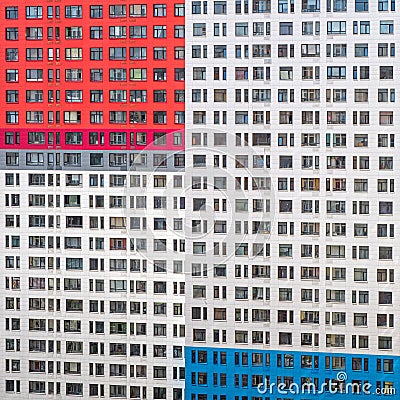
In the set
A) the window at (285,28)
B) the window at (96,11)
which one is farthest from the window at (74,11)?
the window at (285,28)

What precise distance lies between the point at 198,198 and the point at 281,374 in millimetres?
1913

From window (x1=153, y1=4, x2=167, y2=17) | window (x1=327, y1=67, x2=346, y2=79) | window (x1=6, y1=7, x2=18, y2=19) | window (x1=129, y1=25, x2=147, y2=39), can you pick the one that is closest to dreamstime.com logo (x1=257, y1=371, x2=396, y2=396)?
window (x1=327, y1=67, x2=346, y2=79)

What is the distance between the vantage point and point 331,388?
7879 mm

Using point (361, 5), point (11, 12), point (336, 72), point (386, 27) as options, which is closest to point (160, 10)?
point (11, 12)

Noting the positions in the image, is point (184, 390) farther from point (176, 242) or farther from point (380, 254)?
point (380, 254)

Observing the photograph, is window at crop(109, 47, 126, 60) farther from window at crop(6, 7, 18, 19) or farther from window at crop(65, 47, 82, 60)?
window at crop(6, 7, 18, 19)

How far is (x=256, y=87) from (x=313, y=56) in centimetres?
61

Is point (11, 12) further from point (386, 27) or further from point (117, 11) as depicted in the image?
point (386, 27)

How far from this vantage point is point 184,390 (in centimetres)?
809

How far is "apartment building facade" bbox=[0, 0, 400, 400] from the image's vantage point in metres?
7.69

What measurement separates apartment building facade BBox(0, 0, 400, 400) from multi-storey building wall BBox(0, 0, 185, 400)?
14mm

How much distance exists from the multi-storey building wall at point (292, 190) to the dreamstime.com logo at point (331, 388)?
0.13ft

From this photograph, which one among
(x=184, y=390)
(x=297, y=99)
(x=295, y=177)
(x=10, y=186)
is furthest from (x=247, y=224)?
(x=10, y=186)

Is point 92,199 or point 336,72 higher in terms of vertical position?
point 336,72
